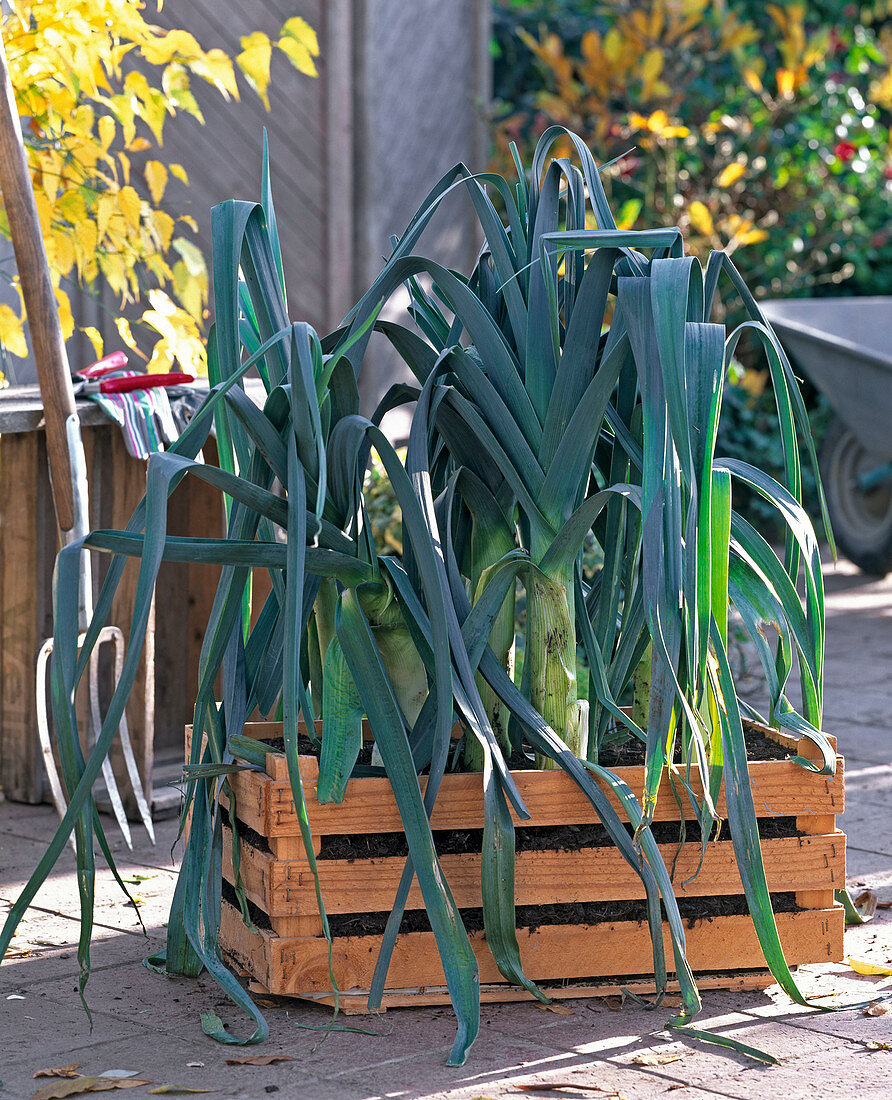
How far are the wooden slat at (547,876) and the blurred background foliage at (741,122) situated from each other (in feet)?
12.2

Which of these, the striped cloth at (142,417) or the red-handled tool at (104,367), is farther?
the red-handled tool at (104,367)

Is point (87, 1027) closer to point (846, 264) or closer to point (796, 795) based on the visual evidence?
point (796, 795)

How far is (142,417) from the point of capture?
2723 mm

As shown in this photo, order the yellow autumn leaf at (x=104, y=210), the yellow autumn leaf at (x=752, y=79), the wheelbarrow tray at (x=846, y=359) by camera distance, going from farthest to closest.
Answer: the yellow autumn leaf at (x=752, y=79), the wheelbarrow tray at (x=846, y=359), the yellow autumn leaf at (x=104, y=210)

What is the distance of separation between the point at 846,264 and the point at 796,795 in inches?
211

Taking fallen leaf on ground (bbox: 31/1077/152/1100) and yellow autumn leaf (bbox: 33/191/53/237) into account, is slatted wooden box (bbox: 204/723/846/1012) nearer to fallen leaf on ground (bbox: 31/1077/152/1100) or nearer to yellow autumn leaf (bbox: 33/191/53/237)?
fallen leaf on ground (bbox: 31/1077/152/1100)

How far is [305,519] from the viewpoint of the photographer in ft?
5.58

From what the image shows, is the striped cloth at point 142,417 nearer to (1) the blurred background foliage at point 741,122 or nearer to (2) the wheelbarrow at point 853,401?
(2) the wheelbarrow at point 853,401

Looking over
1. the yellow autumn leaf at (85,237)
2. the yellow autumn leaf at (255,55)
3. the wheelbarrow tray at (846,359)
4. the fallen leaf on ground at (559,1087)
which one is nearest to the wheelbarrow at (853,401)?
the wheelbarrow tray at (846,359)

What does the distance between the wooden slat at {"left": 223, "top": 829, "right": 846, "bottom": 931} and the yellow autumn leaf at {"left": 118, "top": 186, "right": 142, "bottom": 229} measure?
1.33 m

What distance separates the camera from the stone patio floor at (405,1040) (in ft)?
5.51

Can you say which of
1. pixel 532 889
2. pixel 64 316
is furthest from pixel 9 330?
pixel 532 889

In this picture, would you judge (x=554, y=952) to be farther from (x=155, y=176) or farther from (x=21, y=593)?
(x=155, y=176)

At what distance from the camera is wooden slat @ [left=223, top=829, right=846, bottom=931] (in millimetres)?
1849
